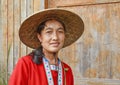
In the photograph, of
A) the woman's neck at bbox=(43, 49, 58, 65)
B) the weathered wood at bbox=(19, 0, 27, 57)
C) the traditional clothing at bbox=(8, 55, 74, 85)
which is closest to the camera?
the traditional clothing at bbox=(8, 55, 74, 85)

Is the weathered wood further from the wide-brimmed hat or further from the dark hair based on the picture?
the dark hair

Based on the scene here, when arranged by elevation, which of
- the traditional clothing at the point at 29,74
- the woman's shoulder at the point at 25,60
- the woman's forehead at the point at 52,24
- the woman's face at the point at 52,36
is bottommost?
the traditional clothing at the point at 29,74

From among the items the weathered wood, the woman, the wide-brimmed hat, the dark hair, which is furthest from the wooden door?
the dark hair

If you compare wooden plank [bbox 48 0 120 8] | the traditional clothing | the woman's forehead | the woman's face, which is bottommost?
the traditional clothing

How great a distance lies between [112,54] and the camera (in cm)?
445

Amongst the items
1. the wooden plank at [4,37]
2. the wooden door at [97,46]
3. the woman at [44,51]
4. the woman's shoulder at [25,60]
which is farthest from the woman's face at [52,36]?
the wooden plank at [4,37]

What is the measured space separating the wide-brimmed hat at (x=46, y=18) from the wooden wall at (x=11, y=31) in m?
1.80

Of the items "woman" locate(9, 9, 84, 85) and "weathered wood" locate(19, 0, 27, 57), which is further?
"weathered wood" locate(19, 0, 27, 57)

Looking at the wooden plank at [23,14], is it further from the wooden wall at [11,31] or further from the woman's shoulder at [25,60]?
the woman's shoulder at [25,60]

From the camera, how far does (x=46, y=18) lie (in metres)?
2.85

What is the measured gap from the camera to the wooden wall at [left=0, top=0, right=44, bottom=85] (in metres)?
4.96

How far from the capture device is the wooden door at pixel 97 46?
4.43 meters

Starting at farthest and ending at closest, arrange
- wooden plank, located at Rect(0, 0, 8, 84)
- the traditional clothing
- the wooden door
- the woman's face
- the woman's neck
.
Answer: wooden plank, located at Rect(0, 0, 8, 84), the wooden door, the woman's neck, the woman's face, the traditional clothing

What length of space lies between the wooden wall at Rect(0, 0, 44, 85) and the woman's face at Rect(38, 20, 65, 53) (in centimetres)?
213
